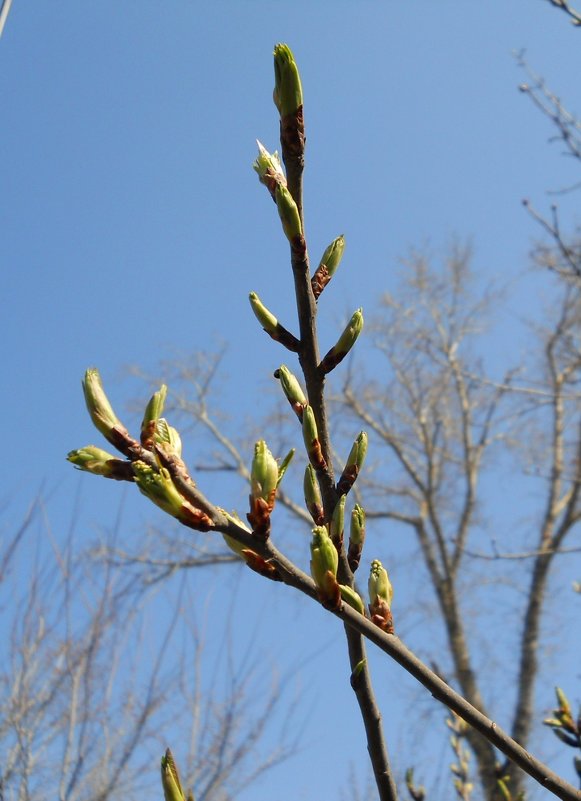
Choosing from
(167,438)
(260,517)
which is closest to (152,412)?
(167,438)

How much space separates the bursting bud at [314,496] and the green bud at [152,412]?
175 millimetres

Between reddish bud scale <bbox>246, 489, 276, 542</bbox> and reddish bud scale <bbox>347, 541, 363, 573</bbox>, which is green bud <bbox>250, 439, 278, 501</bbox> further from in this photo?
reddish bud scale <bbox>347, 541, 363, 573</bbox>

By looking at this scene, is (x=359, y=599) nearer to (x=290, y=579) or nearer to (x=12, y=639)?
(x=290, y=579)

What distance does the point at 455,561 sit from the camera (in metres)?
12.4

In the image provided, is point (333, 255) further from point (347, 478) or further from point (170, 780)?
point (170, 780)

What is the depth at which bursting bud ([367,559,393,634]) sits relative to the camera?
0.83 meters

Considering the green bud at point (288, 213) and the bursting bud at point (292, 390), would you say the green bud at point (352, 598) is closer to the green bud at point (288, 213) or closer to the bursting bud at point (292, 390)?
the bursting bud at point (292, 390)

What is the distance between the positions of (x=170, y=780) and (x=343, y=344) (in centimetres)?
48

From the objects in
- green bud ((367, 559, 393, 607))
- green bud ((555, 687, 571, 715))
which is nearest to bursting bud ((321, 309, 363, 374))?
green bud ((367, 559, 393, 607))

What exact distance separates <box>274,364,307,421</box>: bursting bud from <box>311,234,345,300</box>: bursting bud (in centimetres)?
9

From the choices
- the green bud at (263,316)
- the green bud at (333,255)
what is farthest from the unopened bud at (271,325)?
the green bud at (333,255)

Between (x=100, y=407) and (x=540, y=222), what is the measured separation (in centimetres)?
299

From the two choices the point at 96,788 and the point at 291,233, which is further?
the point at 96,788

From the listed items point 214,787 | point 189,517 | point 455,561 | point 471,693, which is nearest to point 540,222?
point 189,517
